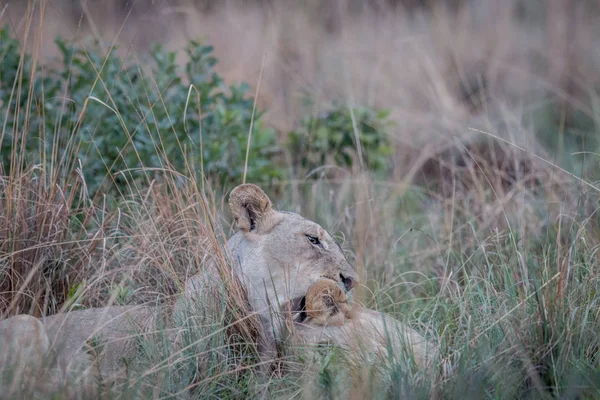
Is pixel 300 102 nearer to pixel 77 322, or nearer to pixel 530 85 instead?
pixel 530 85

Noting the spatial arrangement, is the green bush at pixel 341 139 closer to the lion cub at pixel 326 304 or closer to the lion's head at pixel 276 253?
the lion's head at pixel 276 253

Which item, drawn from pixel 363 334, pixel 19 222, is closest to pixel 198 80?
pixel 19 222

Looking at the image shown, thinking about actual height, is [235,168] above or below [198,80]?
below

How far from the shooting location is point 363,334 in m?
3.44

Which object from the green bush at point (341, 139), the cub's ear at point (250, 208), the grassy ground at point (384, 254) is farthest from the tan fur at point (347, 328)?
the green bush at point (341, 139)

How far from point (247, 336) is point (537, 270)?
4.90ft

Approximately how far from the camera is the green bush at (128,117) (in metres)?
5.00

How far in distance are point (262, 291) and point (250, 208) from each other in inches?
18.9

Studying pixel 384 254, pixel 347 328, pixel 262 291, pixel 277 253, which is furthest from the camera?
pixel 384 254

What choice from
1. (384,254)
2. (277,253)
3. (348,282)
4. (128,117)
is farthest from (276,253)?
(128,117)

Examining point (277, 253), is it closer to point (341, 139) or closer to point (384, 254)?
point (384, 254)

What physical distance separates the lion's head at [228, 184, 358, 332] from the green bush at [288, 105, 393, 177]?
2.58m

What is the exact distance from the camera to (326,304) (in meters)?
3.59

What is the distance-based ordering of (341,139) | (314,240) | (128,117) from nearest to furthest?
(314,240) → (128,117) → (341,139)
